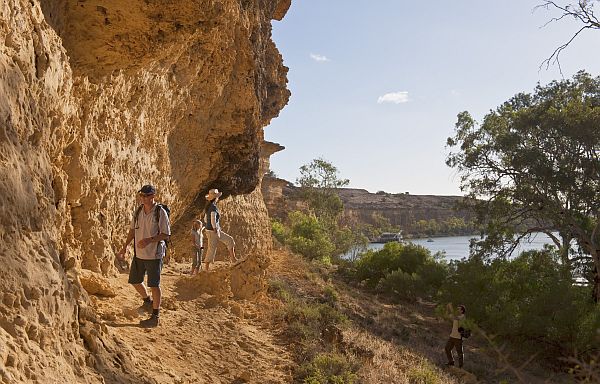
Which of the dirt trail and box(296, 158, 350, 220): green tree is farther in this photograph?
box(296, 158, 350, 220): green tree

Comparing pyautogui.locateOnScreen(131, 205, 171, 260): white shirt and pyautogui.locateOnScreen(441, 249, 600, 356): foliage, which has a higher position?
pyautogui.locateOnScreen(131, 205, 171, 260): white shirt

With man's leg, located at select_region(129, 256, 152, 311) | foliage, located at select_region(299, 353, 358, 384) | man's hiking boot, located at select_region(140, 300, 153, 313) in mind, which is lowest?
foliage, located at select_region(299, 353, 358, 384)

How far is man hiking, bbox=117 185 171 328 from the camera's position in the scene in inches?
192

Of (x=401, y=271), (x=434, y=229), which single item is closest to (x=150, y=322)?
(x=401, y=271)

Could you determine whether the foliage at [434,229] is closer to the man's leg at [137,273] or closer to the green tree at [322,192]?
the green tree at [322,192]

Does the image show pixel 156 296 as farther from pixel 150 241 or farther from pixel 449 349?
pixel 449 349

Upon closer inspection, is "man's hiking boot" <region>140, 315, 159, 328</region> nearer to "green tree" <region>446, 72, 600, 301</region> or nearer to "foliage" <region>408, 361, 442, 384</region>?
"foliage" <region>408, 361, 442, 384</region>

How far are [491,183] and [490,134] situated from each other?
1.79 metres

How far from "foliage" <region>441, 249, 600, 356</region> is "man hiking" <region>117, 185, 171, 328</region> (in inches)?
402

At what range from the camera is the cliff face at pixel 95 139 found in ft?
9.78

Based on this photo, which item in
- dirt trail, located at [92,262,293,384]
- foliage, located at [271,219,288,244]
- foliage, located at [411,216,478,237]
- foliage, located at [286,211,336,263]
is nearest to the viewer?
dirt trail, located at [92,262,293,384]

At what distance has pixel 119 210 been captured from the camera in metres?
6.86

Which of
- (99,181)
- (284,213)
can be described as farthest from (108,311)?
(284,213)

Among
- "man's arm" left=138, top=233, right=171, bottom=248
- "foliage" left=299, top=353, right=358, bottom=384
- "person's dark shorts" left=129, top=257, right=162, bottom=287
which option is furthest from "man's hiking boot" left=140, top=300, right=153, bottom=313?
"foliage" left=299, top=353, right=358, bottom=384
